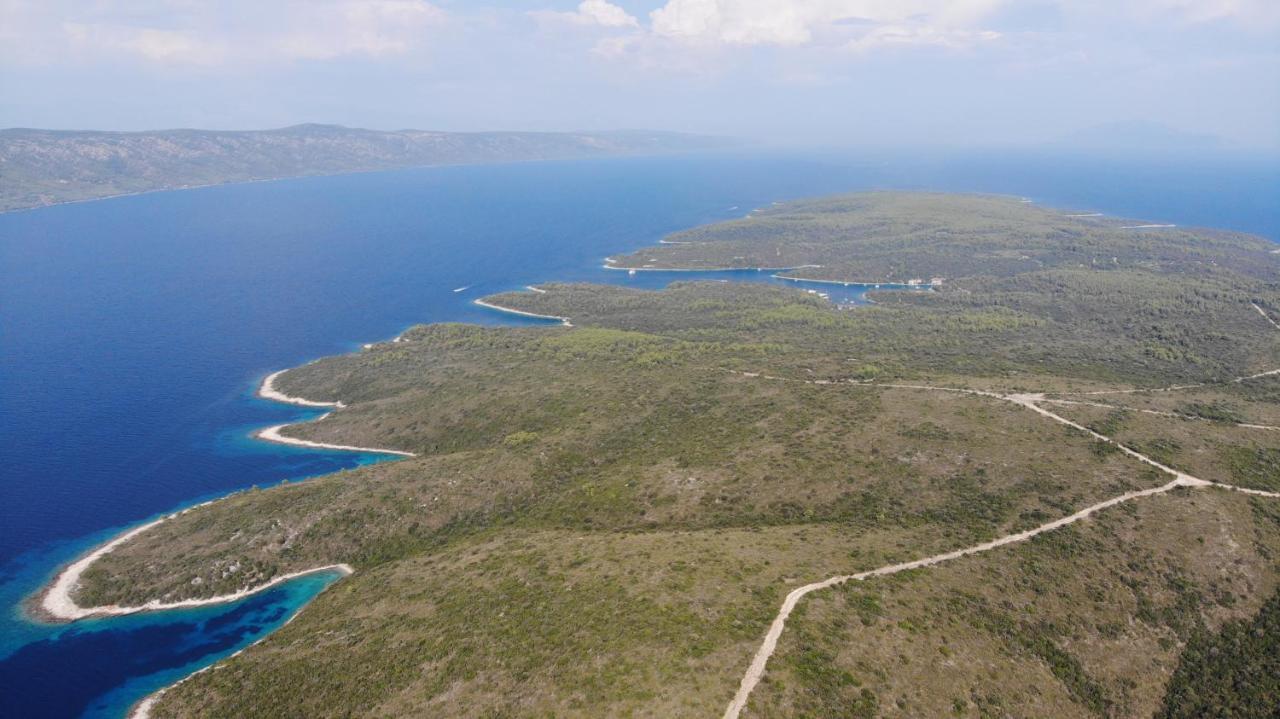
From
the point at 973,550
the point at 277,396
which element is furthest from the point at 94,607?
the point at 973,550

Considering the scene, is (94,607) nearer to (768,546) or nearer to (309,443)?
(309,443)

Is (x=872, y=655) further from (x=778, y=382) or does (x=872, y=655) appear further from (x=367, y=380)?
(x=367, y=380)

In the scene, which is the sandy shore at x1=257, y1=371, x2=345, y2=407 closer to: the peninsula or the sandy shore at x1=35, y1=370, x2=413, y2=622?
the peninsula

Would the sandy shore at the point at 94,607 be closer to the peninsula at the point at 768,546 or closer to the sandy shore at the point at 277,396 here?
the peninsula at the point at 768,546

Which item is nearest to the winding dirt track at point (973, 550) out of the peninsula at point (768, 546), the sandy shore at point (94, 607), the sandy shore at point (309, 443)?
the peninsula at point (768, 546)

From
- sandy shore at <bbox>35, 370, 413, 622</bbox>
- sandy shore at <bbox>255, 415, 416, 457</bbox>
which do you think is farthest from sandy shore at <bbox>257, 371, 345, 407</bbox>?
sandy shore at <bbox>35, 370, 413, 622</bbox>

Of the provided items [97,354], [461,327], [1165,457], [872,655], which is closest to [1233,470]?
[1165,457]

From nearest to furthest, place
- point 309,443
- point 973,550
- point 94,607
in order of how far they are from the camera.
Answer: point 973,550, point 94,607, point 309,443

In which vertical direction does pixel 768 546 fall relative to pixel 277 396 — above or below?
above
